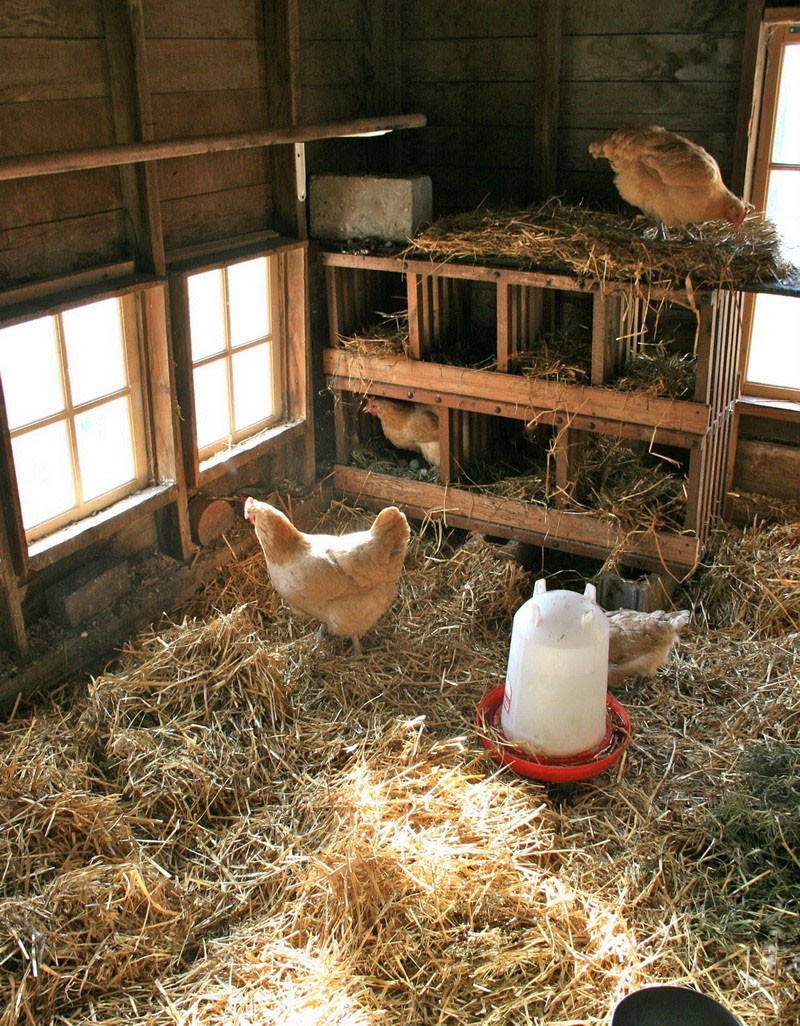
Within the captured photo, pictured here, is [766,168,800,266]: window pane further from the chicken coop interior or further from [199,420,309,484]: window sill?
[199,420,309,484]: window sill

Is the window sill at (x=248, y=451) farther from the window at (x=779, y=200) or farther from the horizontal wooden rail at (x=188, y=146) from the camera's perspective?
the window at (x=779, y=200)

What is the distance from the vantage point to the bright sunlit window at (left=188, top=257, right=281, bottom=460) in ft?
16.4

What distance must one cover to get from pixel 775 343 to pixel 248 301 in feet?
9.17

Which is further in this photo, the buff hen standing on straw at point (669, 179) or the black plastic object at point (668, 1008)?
the buff hen standing on straw at point (669, 179)

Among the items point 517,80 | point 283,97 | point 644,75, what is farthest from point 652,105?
Result: point 283,97

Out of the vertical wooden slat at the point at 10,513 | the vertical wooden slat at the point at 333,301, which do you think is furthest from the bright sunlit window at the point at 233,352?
the vertical wooden slat at the point at 10,513

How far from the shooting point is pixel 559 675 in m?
3.83

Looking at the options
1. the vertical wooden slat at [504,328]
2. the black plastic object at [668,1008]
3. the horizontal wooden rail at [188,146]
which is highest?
the horizontal wooden rail at [188,146]

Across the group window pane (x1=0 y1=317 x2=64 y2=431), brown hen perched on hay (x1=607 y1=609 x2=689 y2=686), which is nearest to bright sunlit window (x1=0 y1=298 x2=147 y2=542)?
window pane (x1=0 y1=317 x2=64 y2=431)

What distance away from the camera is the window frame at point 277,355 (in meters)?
4.71

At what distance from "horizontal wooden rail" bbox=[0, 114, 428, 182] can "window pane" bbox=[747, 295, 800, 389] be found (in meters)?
2.17

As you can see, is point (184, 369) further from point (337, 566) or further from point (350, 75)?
point (350, 75)

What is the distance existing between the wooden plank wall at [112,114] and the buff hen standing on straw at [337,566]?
54.1 inches

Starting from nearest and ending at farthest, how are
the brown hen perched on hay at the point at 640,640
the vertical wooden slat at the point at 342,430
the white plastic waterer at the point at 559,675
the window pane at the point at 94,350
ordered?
1. the white plastic waterer at the point at 559,675
2. the window pane at the point at 94,350
3. the brown hen perched on hay at the point at 640,640
4. the vertical wooden slat at the point at 342,430
